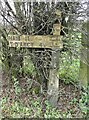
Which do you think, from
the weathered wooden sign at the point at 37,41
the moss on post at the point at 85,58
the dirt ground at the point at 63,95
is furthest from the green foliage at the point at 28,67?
the moss on post at the point at 85,58

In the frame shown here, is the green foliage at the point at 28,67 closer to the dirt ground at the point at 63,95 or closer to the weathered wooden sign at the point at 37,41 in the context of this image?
the dirt ground at the point at 63,95

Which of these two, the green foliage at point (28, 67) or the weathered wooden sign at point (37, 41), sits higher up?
the weathered wooden sign at point (37, 41)

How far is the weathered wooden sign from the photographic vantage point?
1959 millimetres

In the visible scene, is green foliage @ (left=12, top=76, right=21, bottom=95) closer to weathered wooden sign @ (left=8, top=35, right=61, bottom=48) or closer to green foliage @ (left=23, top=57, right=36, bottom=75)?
green foliage @ (left=23, top=57, right=36, bottom=75)

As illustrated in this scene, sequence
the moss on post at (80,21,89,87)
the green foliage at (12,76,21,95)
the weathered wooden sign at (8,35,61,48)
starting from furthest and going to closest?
the green foliage at (12,76,21,95) → the moss on post at (80,21,89,87) → the weathered wooden sign at (8,35,61,48)

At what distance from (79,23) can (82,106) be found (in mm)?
698

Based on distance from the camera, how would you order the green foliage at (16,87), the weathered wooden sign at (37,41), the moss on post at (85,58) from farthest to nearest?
the green foliage at (16,87) → the moss on post at (85,58) → the weathered wooden sign at (37,41)

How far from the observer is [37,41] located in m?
1.97

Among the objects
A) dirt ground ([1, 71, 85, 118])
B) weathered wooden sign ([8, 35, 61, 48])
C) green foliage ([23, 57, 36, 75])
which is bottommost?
dirt ground ([1, 71, 85, 118])

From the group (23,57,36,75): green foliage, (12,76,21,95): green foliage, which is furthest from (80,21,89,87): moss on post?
(12,76,21,95): green foliage

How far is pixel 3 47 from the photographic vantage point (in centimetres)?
233

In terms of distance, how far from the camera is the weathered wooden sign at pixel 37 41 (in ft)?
6.43

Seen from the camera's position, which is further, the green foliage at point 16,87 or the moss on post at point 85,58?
the green foliage at point 16,87

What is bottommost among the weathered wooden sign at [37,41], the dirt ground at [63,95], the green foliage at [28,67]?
the dirt ground at [63,95]
